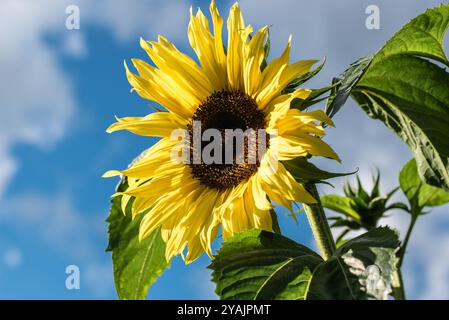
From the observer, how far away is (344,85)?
1907 mm

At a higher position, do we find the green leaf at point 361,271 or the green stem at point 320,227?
the green stem at point 320,227

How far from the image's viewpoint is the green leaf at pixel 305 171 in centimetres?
180

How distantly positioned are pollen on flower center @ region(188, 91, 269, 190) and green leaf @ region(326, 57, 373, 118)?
21 centimetres

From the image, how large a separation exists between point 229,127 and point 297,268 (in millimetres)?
622

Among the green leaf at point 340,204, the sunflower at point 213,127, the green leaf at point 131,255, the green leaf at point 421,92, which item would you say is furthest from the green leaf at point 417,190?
the green leaf at point 131,255

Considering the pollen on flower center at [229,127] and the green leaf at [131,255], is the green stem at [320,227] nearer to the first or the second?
the pollen on flower center at [229,127]

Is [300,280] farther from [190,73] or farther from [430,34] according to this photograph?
[430,34]

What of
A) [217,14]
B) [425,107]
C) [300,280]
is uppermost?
[217,14]

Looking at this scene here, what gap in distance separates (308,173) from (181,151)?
495 millimetres

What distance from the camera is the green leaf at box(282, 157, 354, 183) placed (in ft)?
5.91

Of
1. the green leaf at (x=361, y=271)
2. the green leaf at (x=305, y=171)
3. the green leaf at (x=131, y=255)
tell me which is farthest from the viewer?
the green leaf at (x=131, y=255)

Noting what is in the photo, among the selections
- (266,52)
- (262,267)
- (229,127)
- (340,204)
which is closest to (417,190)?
(340,204)

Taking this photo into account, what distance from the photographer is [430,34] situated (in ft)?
7.43
